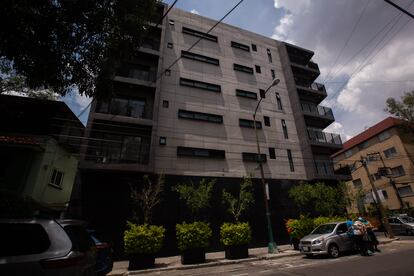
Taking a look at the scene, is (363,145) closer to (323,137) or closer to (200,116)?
(323,137)

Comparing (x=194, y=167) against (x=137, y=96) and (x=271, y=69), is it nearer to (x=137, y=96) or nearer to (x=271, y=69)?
(x=137, y=96)

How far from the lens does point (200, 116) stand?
61.6ft

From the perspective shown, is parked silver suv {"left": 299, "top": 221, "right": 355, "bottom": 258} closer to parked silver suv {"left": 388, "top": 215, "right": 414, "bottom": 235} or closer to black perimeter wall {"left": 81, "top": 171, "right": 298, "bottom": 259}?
black perimeter wall {"left": 81, "top": 171, "right": 298, "bottom": 259}

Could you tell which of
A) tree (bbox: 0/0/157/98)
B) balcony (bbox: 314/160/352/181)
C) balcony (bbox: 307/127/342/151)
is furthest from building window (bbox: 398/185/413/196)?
tree (bbox: 0/0/157/98)

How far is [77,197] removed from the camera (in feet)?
44.7

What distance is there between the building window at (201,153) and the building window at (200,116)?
2.66 metres

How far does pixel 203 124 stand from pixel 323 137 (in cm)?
1334

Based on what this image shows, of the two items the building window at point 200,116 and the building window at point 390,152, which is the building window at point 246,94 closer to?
the building window at point 200,116

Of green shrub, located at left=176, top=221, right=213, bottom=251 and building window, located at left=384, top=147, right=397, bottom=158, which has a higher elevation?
building window, located at left=384, top=147, right=397, bottom=158

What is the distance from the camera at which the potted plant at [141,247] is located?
32.6 feet

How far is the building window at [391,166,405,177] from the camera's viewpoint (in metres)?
35.2

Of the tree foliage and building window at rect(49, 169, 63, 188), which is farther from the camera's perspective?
the tree foliage

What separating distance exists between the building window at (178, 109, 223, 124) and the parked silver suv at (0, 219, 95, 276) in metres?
14.8

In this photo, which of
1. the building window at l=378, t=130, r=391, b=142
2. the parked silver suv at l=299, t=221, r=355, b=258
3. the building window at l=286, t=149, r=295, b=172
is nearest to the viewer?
the parked silver suv at l=299, t=221, r=355, b=258
